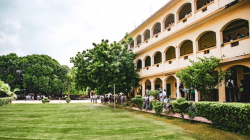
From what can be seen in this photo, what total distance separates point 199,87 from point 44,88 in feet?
127

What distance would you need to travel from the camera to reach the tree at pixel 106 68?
18.4 metres

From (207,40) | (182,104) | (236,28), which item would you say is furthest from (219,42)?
(182,104)

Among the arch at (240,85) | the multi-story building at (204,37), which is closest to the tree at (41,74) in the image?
the multi-story building at (204,37)

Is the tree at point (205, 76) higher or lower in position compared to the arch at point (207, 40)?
lower

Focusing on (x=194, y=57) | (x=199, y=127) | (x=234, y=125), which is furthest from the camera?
(x=194, y=57)

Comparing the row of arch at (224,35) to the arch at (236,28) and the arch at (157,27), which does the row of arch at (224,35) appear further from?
the arch at (157,27)

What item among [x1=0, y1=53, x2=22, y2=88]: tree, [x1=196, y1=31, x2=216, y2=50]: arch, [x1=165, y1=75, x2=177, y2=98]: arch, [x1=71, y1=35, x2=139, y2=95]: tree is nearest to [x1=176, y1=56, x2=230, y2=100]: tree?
[x1=196, y1=31, x2=216, y2=50]: arch

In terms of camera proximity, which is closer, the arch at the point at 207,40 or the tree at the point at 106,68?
the arch at the point at 207,40

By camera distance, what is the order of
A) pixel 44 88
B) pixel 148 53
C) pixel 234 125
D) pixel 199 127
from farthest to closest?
pixel 44 88 → pixel 148 53 → pixel 199 127 → pixel 234 125

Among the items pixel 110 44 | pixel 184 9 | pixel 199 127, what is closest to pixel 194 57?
pixel 184 9

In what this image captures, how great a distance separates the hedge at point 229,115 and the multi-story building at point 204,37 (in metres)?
3.40

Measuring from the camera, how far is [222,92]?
37.8ft

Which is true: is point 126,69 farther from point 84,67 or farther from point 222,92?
point 222,92

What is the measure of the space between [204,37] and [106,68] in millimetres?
9272
